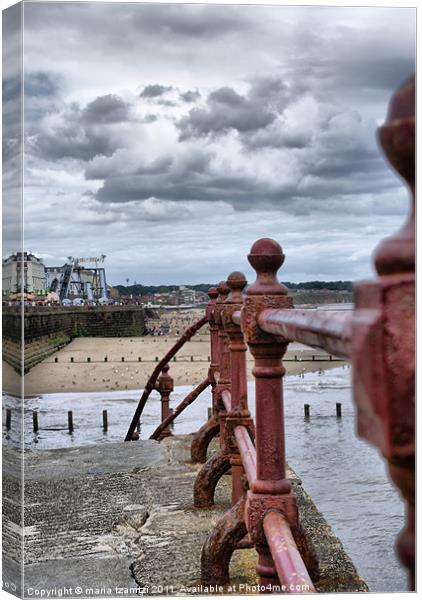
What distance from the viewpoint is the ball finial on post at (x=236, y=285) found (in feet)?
11.0

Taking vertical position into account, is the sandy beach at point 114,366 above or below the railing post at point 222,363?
below

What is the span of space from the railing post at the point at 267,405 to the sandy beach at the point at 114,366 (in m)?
25.9

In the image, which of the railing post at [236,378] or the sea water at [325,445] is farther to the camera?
the sea water at [325,445]

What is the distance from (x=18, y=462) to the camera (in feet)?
10.7

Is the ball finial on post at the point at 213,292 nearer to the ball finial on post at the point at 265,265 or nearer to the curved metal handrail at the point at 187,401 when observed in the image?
the curved metal handrail at the point at 187,401

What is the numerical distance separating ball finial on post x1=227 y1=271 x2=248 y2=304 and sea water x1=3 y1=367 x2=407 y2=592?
0.92m

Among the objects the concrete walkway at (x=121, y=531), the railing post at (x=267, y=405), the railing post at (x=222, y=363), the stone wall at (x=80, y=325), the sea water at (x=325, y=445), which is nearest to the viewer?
the railing post at (x=267, y=405)

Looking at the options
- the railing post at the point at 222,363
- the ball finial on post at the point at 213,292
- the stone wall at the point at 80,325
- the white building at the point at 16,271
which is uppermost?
the white building at the point at 16,271

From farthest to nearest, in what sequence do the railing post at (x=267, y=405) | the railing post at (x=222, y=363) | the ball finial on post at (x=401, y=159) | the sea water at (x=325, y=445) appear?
the sea water at (x=325, y=445), the railing post at (x=222, y=363), the railing post at (x=267, y=405), the ball finial on post at (x=401, y=159)

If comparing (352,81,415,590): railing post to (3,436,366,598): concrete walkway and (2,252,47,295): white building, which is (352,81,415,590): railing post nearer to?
(3,436,366,598): concrete walkway

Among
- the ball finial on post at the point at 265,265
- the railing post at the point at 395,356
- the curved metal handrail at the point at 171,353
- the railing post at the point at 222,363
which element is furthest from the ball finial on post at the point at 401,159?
the curved metal handrail at the point at 171,353

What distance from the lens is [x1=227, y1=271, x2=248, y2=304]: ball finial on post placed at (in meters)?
3.35

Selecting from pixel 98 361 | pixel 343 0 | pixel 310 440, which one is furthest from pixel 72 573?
pixel 98 361

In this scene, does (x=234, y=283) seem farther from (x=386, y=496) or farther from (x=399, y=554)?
(x=386, y=496)
